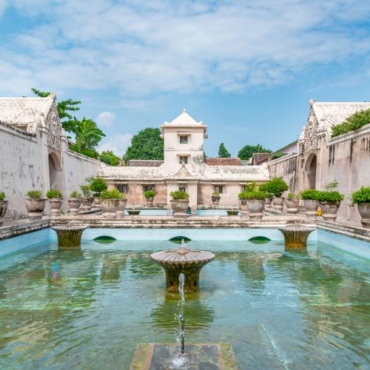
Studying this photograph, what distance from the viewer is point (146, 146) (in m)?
51.7

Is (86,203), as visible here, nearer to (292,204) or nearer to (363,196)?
(292,204)

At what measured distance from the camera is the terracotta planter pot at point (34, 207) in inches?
449

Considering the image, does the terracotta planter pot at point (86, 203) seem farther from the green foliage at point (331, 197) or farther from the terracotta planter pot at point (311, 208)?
the green foliage at point (331, 197)

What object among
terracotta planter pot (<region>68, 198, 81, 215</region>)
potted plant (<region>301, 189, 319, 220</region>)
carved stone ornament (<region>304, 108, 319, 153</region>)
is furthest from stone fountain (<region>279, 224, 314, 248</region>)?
terracotta planter pot (<region>68, 198, 81, 215</region>)

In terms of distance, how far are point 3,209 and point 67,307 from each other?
5904mm

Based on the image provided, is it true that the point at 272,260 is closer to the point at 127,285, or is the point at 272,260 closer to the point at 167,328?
the point at 127,285

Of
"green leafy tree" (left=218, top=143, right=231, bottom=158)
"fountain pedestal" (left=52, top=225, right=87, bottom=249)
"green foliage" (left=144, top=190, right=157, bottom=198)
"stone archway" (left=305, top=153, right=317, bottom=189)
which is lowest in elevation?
"fountain pedestal" (left=52, top=225, right=87, bottom=249)

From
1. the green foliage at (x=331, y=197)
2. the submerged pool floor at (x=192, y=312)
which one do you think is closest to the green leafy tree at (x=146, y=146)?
the green foliage at (x=331, y=197)

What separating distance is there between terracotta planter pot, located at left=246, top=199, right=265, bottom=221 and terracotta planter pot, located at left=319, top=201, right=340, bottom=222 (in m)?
2.06

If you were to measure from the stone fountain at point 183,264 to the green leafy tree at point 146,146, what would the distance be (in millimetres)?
45024

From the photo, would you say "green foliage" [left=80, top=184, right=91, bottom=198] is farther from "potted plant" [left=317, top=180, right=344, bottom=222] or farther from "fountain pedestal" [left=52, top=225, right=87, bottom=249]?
"potted plant" [left=317, top=180, right=344, bottom=222]

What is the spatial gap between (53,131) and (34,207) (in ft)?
24.0

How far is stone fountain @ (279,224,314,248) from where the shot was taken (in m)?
9.40

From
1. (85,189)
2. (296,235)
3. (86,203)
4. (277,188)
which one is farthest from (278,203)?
(85,189)
